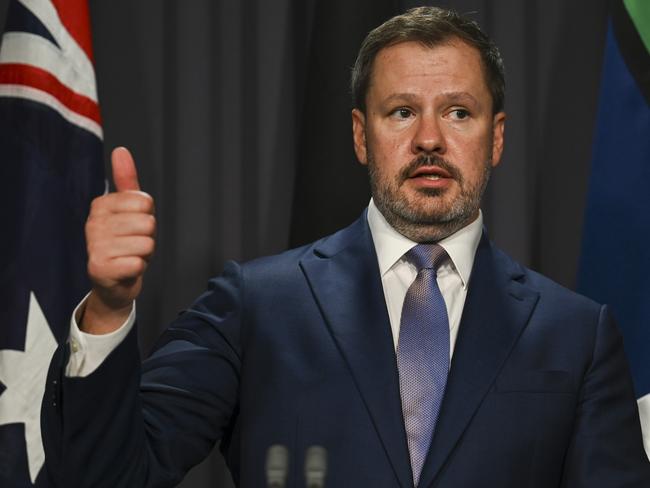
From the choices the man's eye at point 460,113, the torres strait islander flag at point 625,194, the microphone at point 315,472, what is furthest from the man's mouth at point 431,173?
the torres strait islander flag at point 625,194

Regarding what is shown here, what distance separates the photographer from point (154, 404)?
4.38 feet

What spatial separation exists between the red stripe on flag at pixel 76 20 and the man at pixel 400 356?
81cm

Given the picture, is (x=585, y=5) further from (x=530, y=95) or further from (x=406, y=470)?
(x=406, y=470)

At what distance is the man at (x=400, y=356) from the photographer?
1.33m

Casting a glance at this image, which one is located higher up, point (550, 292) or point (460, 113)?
point (460, 113)

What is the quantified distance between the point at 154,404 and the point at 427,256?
48 centimetres

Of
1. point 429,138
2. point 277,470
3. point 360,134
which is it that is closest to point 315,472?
point 277,470

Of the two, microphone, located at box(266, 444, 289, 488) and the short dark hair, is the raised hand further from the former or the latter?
the short dark hair

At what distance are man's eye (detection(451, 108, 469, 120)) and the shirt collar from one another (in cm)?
18

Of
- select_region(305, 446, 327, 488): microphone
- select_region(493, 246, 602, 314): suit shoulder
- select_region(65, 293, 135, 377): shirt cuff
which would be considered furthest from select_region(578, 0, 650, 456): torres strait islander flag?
select_region(65, 293, 135, 377): shirt cuff

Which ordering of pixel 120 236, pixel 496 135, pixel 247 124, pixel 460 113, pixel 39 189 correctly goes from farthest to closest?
1. pixel 247 124
2. pixel 39 189
3. pixel 496 135
4. pixel 460 113
5. pixel 120 236

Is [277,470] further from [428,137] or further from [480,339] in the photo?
[428,137]

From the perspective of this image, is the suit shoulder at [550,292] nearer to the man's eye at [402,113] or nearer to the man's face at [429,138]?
the man's face at [429,138]

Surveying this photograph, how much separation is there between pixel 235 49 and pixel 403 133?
1063 mm
